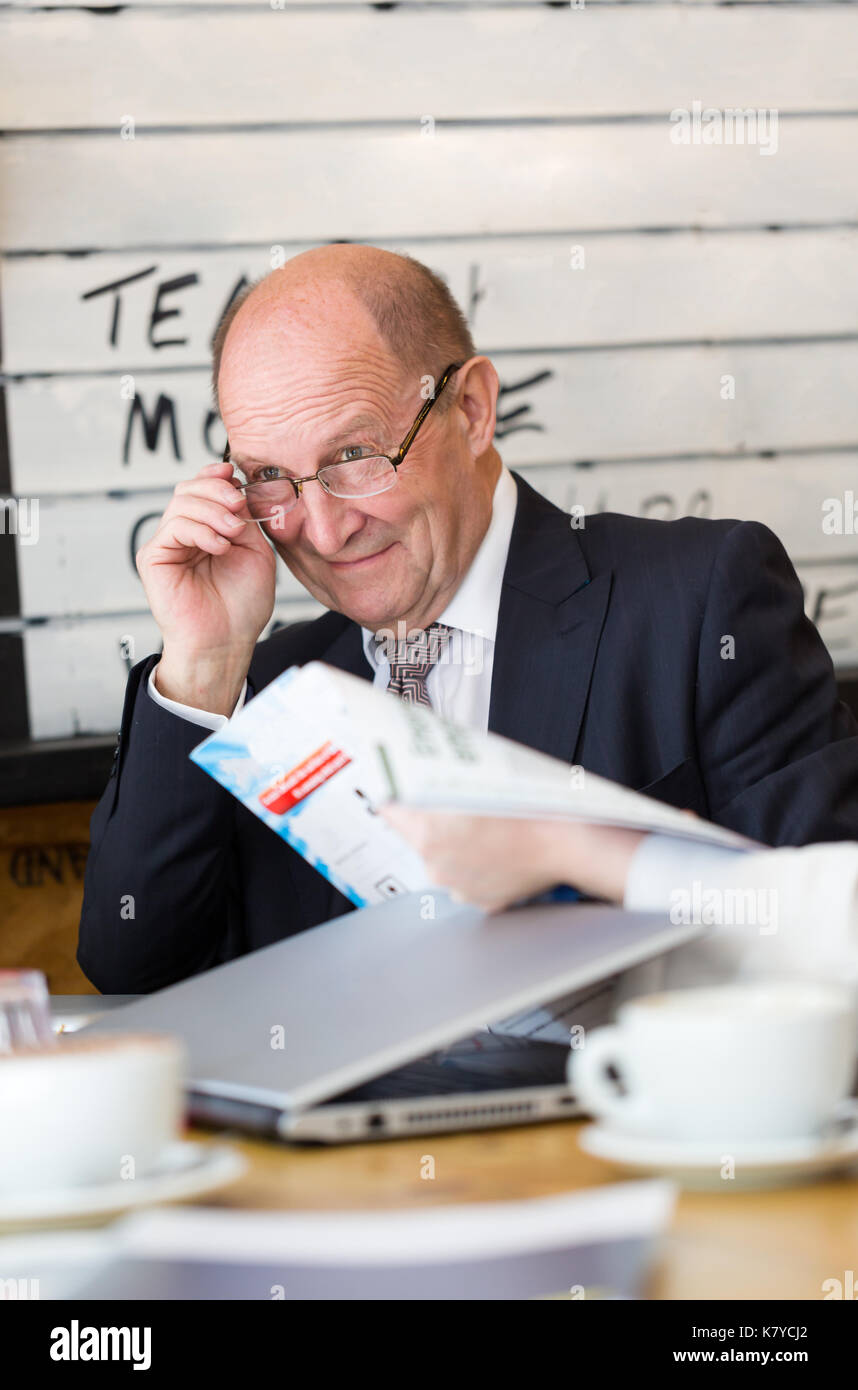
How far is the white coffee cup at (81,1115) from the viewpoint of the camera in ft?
1.75

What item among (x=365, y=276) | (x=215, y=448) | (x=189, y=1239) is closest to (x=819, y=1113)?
(x=189, y=1239)

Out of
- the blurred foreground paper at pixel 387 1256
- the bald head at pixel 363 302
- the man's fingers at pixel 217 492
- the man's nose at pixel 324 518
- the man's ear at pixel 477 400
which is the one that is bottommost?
the blurred foreground paper at pixel 387 1256

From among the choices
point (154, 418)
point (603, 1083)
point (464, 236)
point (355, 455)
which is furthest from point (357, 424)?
point (603, 1083)

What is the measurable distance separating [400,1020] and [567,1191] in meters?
0.15

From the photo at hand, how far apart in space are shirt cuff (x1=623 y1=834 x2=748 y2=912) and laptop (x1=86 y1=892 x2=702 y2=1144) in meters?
0.04

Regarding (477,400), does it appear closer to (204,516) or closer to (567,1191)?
(204,516)

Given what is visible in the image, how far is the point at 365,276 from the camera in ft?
5.44

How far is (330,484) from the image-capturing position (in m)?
1.58

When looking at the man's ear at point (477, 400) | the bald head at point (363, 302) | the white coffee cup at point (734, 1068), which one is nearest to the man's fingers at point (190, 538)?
the bald head at point (363, 302)

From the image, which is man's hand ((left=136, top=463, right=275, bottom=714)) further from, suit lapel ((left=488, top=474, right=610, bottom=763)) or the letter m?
the letter m

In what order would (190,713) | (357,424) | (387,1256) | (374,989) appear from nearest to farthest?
(387,1256), (374,989), (190,713), (357,424)

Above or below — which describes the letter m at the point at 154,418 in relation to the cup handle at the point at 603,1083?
above

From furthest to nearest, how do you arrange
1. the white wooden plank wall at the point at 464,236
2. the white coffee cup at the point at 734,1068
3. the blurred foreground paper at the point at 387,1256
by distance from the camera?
the white wooden plank wall at the point at 464,236 < the white coffee cup at the point at 734,1068 < the blurred foreground paper at the point at 387,1256

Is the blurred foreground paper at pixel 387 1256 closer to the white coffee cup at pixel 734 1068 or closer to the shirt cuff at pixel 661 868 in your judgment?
the white coffee cup at pixel 734 1068
